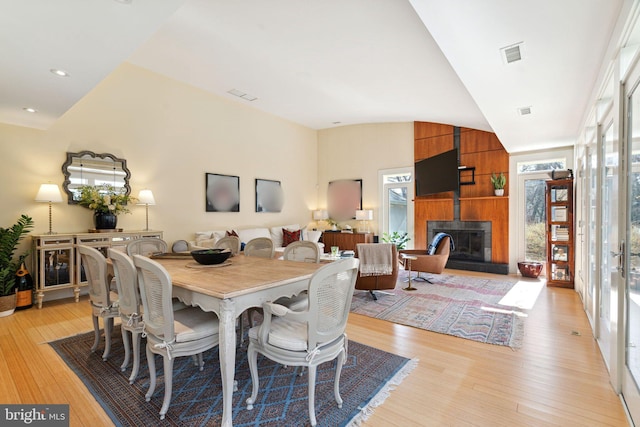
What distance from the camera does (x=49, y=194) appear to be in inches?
150

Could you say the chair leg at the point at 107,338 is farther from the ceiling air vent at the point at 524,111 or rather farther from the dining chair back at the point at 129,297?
the ceiling air vent at the point at 524,111

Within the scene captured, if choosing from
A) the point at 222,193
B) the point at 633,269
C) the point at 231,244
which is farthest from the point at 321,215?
the point at 633,269

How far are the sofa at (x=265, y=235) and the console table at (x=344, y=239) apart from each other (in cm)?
41

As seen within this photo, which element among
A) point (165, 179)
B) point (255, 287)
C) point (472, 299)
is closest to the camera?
point (255, 287)

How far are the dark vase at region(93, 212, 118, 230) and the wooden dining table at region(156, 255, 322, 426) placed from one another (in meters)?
2.71

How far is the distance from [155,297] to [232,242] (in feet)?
5.51

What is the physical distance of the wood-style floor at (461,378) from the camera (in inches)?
68.5

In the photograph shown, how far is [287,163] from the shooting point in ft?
24.7

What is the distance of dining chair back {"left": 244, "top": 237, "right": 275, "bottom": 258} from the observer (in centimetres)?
315

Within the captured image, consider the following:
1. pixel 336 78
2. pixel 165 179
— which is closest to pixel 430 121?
pixel 336 78

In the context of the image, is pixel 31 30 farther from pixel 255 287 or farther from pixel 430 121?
pixel 430 121

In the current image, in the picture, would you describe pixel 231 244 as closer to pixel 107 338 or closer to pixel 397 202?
pixel 107 338

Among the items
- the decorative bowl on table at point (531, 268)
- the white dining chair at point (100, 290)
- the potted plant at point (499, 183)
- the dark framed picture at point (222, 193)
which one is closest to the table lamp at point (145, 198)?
the dark framed picture at point (222, 193)

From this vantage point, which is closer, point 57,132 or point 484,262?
point 57,132
